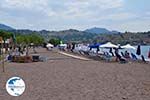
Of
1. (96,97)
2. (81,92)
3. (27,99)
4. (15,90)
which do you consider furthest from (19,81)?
(81,92)

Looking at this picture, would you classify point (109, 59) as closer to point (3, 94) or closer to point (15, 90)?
point (3, 94)

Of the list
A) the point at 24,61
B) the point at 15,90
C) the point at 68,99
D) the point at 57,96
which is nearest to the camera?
the point at 15,90

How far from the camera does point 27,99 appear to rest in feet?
33.3

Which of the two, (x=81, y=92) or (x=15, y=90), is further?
(x=81, y=92)

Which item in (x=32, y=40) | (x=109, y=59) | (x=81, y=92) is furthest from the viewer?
(x=32, y=40)

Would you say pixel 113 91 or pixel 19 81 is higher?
pixel 19 81

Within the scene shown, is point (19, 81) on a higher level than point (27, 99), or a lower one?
higher

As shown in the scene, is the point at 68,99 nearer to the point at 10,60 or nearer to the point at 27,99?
the point at 27,99

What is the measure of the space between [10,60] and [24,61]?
2.21 meters

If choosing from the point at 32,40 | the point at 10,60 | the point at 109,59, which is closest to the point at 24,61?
the point at 10,60

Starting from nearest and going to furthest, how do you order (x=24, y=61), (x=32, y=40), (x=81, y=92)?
(x=81, y=92)
(x=24, y=61)
(x=32, y=40)

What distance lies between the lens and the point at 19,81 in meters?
6.34

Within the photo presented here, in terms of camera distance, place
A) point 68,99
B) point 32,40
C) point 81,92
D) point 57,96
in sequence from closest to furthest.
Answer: point 68,99 → point 57,96 → point 81,92 → point 32,40

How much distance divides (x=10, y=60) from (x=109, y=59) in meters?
9.21
